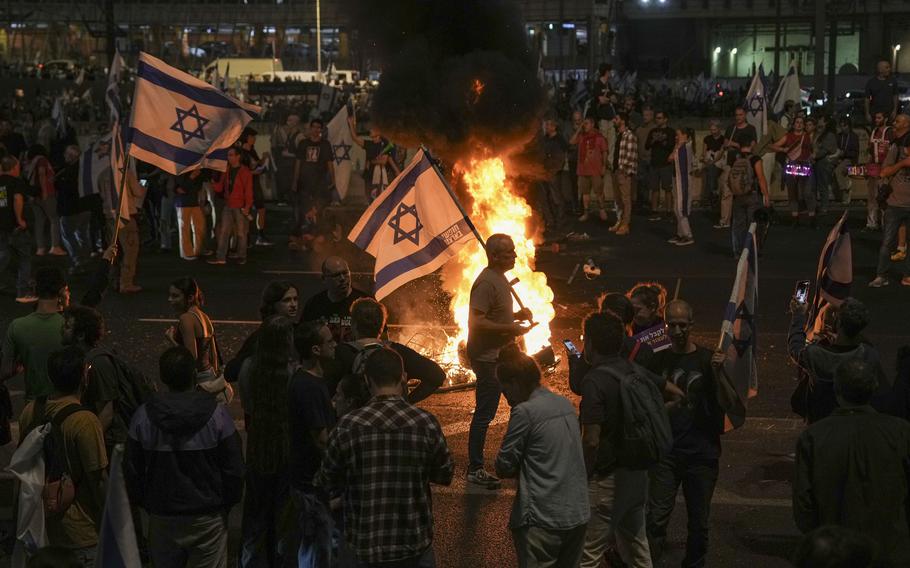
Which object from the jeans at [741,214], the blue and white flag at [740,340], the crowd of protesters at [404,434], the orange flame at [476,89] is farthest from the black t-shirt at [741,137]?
the blue and white flag at [740,340]

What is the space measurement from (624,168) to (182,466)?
14333 millimetres

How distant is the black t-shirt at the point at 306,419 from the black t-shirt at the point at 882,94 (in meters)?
17.5

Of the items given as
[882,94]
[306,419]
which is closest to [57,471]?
[306,419]

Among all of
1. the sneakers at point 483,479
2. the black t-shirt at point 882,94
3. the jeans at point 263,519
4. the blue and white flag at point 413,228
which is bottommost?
the sneakers at point 483,479

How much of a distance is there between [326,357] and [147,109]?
4655 millimetres

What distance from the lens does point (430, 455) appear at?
16.0ft

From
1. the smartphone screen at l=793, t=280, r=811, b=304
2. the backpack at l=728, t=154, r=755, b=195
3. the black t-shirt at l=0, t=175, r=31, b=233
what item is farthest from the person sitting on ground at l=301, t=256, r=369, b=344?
the backpack at l=728, t=154, r=755, b=195

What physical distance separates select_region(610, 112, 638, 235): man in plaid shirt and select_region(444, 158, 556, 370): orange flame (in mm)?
5945

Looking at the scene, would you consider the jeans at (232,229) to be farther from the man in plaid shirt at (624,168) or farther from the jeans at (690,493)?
the jeans at (690,493)

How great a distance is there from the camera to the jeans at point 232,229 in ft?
53.2

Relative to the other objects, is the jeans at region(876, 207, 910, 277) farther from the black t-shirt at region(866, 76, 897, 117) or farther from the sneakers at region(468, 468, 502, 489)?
the sneakers at region(468, 468, 502, 489)

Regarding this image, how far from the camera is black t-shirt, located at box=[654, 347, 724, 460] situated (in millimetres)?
6039

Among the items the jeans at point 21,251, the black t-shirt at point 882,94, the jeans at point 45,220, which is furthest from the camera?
the black t-shirt at point 882,94

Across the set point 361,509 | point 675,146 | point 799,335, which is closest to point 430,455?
point 361,509
